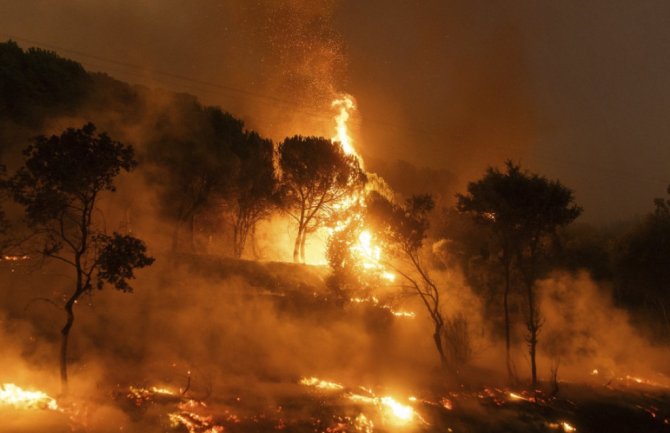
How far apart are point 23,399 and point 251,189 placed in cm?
2282

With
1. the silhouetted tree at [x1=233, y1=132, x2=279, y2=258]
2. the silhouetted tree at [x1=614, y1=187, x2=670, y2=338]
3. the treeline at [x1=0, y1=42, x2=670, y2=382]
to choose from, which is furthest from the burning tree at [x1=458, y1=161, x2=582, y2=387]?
the silhouetted tree at [x1=233, y1=132, x2=279, y2=258]

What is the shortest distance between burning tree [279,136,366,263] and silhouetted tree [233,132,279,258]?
3.42ft

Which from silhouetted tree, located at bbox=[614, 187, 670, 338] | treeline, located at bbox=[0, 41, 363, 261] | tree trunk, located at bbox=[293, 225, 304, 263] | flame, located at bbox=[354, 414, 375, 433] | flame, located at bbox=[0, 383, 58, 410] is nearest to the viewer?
flame, located at bbox=[0, 383, 58, 410]

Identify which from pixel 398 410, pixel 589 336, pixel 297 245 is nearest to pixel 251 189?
pixel 297 245

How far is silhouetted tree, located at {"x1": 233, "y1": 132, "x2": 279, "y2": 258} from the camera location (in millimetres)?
32094

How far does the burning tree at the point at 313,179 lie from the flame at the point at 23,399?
73.6 feet

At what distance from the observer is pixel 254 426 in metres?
11.2

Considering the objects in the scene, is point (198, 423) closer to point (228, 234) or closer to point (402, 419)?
point (402, 419)

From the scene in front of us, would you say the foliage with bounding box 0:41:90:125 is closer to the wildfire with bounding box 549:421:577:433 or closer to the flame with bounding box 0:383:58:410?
the flame with bounding box 0:383:58:410

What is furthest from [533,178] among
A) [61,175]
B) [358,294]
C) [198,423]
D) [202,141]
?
[202,141]

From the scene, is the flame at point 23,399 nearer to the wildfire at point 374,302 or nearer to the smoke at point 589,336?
the wildfire at point 374,302

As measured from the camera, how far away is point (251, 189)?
106ft

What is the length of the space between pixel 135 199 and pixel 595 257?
91.7 feet

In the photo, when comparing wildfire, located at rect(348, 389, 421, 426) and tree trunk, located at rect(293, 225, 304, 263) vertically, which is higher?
tree trunk, located at rect(293, 225, 304, 263)
